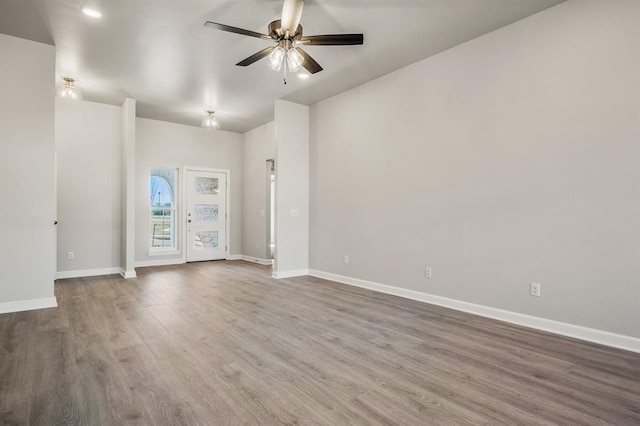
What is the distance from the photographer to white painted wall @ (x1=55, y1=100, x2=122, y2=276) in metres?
6.05

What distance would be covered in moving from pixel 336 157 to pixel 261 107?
6.37ft

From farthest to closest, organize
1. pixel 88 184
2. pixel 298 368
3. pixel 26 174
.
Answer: pixel 88 184
pixel 26 174
pixel 298 368

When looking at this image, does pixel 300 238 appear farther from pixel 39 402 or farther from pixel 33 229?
pixel 39 402

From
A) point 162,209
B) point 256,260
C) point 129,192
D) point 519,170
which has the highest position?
point 519,170

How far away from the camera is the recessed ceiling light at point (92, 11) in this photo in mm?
3304

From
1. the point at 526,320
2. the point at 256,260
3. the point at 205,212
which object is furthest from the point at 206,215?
the point at 526,320

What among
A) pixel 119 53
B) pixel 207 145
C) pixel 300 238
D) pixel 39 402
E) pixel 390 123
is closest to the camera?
pixel 39 402

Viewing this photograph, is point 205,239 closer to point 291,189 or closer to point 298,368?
point 291,189

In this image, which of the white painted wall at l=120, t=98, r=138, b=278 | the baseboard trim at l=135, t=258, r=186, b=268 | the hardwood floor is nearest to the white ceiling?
the white painted wall at l=120, t=98, r=138, b=278

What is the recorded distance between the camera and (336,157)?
227 inches

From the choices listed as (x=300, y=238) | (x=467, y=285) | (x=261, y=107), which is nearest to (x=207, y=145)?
(x=261, y=107)

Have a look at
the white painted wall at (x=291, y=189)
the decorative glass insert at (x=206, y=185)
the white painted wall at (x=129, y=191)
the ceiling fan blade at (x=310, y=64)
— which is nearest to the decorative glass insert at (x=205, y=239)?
the decorative glass insert at (x=206, y=185)

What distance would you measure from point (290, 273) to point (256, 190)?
280 centimetres

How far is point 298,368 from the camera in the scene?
2498 mm
